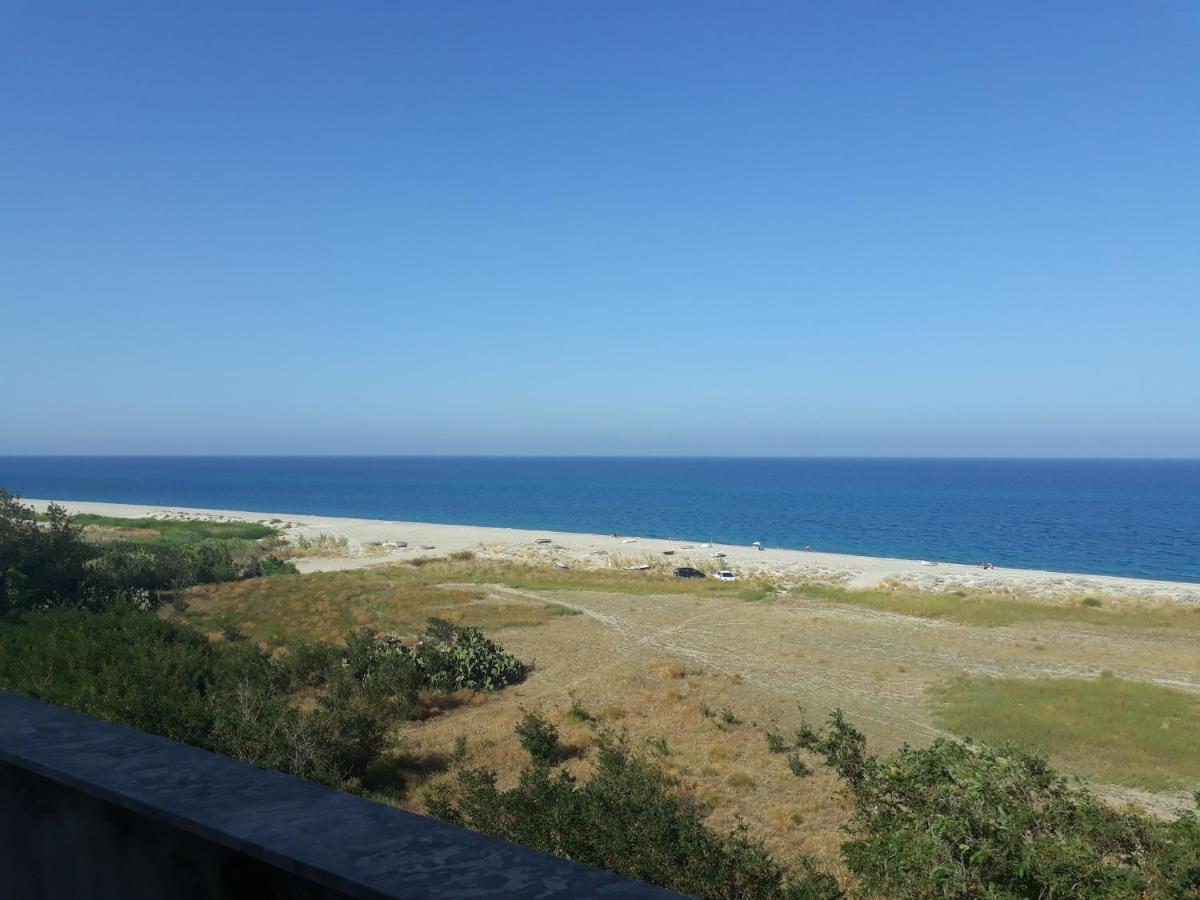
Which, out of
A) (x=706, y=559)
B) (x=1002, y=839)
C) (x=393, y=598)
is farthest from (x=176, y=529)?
(x=1002, y=839)

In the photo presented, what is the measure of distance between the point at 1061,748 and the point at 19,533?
3017 centimetres

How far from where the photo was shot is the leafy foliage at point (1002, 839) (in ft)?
23.2

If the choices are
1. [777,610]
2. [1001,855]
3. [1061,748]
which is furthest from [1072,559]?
[1001,855]

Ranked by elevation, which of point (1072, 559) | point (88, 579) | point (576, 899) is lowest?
point (1072, 559)

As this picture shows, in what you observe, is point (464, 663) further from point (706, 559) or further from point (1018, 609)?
point (706, 559)

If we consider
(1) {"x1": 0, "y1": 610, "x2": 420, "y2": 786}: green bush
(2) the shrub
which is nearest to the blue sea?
(1) {"x1": 0, "y1": 610, "x2": 420, "y2": 786}: green bush

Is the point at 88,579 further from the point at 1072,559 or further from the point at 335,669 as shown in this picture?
the point at 1072,559

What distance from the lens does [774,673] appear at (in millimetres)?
23031

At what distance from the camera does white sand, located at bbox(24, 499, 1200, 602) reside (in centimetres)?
4884

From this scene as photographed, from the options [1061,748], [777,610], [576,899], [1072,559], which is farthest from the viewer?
[1072,559]

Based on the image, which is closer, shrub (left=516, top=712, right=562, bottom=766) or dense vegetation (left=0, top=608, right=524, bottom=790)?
dense vegetation (left=0, top=608, right=524, bottom=790)

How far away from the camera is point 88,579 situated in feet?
95.1

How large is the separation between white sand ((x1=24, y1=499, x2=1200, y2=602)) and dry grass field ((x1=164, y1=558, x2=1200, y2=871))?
9.43m

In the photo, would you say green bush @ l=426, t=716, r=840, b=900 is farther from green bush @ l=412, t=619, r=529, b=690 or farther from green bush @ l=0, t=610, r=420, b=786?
green bush @ l=412, t=619, r=529, b=690
